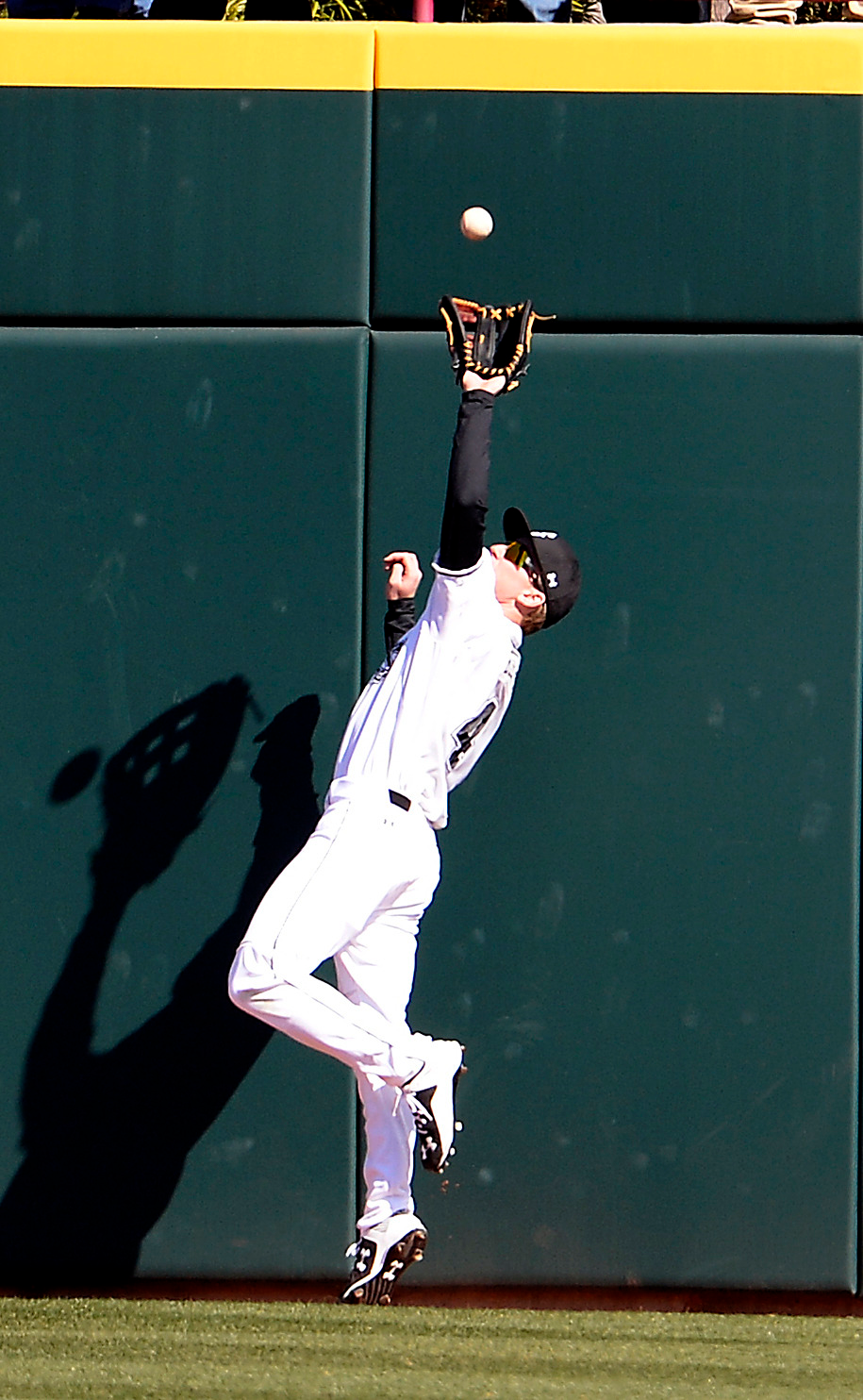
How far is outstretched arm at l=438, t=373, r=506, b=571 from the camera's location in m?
4.41

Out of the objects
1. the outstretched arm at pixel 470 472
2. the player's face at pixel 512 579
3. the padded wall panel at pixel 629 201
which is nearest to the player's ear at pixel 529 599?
the player's face at pixel 512 579

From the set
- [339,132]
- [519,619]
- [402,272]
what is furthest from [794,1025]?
[339,132]

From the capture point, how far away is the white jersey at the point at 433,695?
15.3 feet

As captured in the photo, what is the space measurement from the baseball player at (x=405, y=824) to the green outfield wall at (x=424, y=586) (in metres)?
0.36

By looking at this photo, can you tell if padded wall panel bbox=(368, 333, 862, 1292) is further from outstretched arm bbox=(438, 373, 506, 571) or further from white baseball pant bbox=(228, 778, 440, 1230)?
outstretched arm bbox=(438, 373, 506, 571)

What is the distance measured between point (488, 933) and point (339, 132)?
2.47m

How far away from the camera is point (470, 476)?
14.5 feet

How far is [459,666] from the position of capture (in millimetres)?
4727

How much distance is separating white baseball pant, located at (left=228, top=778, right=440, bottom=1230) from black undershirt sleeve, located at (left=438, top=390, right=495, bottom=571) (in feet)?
2.40

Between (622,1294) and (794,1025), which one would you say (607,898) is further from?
(622,1294)

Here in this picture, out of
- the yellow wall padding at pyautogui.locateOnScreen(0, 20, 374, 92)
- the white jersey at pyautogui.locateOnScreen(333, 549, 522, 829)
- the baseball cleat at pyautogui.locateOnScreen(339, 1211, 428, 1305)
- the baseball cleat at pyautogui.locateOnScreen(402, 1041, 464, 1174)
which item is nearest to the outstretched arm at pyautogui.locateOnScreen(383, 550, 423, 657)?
the white jersey at pyautogui.locateOnScreen(333, 549, 522, 829)

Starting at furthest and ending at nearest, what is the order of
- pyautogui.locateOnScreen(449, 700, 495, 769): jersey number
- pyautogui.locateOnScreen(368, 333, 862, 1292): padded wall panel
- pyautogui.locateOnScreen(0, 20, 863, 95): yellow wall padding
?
pyautogui.locateOnScreen(0, 20, 863, 95): yellow wall padding, pyautogui.locateOnScreen(368, 333, 862, 1292): padded wall panel, pyautogui.locateOnScreen(449, 700, 495, 769): jersey number

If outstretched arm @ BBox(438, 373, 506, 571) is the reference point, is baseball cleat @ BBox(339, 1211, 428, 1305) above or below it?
below

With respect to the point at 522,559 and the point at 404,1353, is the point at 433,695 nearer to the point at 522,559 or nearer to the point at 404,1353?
the point at 522,559
